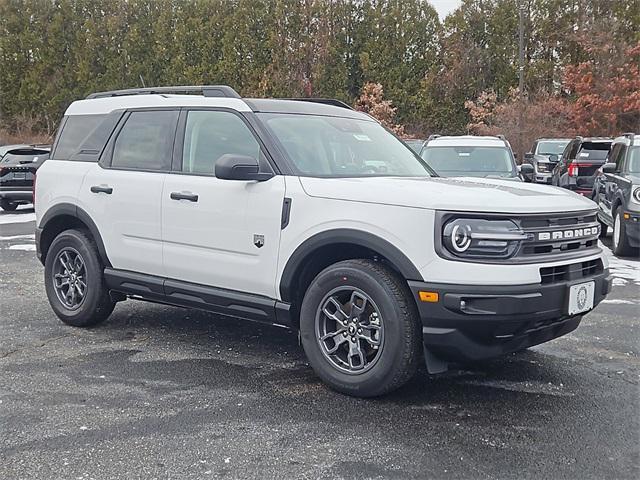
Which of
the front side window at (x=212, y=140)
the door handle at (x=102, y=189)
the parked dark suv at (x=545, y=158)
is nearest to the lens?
the front side window at (x=212, y=140)

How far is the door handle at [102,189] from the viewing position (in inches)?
224

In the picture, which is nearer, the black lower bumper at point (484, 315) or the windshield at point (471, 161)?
the black lower bumper at point (484, 315)

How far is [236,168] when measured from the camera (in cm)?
463

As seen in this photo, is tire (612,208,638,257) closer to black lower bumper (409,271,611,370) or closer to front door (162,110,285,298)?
black lower bumper (409,271,611,370)

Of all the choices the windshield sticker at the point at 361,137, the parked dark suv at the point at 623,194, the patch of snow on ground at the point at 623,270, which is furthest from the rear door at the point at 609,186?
the windshield sticker at the point at 361,137

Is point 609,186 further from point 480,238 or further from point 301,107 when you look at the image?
point 480,238

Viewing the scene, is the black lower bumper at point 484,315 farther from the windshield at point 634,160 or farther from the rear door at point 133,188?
the windshield at point 634,160

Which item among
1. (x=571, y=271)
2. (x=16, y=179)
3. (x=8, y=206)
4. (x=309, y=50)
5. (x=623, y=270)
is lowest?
(x=8, y=206)

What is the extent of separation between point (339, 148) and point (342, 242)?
43.5 inches

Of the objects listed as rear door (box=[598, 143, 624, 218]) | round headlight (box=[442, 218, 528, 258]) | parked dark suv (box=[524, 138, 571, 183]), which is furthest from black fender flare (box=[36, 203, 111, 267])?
parked dark suv (box=[524, 138, 571, 183])

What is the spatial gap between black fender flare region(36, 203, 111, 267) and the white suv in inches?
0.7

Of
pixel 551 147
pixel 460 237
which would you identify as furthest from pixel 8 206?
pixel 460 237

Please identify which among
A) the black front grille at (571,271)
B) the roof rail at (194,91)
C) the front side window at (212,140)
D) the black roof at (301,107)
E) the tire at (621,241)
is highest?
the roof rail at (194,91)

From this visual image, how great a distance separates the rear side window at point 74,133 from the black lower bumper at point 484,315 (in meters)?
3.43
